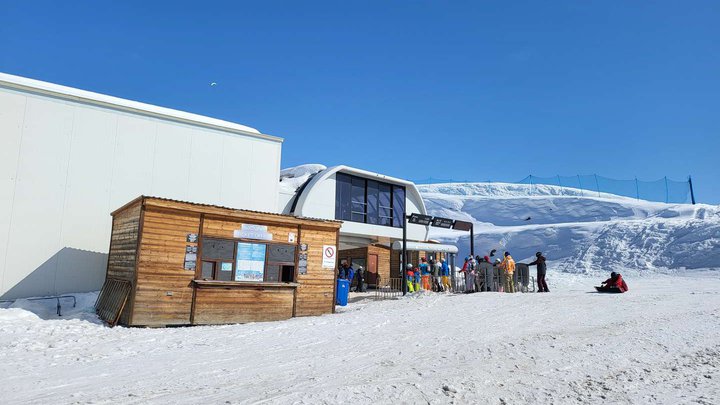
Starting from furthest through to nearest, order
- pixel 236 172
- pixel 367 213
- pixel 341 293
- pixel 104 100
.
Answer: pixel 367 213 < pixel 236 172 < pixel 104 100 < pixel 341 293

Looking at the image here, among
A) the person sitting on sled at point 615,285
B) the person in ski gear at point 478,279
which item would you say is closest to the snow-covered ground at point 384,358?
the person sitting on sled at point 615,285

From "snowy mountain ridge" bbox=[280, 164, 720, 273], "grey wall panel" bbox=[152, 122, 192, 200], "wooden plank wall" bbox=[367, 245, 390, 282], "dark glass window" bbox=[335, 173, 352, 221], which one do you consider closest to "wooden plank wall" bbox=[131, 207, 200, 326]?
"grey wall panel" bbox=[152, 122, 192, 200]

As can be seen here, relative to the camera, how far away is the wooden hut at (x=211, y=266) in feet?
34.9

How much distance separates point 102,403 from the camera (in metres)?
4.71

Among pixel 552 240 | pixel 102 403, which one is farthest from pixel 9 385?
pixel 552 240

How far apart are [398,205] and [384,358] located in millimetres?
19638

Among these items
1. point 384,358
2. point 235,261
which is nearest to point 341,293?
point 235,261

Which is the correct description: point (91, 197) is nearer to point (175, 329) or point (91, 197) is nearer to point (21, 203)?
point (21, 203)

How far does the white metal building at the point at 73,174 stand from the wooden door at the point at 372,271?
885 cm

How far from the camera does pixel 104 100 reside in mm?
16969

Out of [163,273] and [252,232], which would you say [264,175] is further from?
[163,273]

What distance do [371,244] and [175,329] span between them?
15.2 meters

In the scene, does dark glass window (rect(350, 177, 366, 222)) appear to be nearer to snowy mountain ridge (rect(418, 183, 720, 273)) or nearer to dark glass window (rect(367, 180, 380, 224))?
dark glass window (rect(367, 180, 380, 224))

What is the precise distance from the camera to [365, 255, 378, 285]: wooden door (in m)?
23.0
